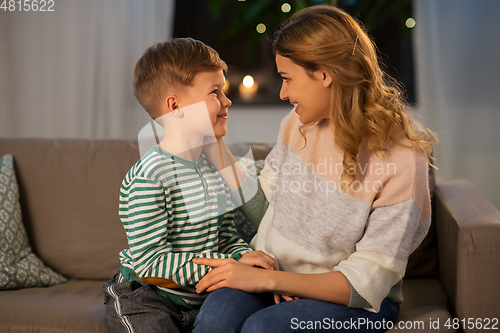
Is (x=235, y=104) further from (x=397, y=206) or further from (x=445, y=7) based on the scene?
(x=397, y=206)

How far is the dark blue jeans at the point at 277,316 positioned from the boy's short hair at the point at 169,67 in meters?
0.49

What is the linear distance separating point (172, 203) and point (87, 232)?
59cm

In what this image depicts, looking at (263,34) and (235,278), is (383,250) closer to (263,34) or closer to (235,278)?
(235,278)

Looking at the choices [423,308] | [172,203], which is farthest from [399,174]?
[172,203]

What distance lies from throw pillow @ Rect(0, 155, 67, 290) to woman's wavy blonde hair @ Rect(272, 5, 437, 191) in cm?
101

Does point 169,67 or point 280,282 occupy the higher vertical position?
point 169,67

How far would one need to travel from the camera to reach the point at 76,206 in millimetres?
1483

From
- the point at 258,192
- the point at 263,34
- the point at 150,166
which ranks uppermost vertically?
the point at 263,34

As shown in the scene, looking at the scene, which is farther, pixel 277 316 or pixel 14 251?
pixel 14 251

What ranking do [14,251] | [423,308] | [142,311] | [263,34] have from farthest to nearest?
[263,34] → [14,251] → [423,308] → [142,311]

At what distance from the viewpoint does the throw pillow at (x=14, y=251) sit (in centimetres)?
135

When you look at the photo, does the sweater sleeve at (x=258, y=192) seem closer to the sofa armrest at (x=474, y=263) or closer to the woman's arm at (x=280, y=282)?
the woman's arm at (x=280, y=282)

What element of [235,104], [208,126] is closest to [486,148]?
[235,104]

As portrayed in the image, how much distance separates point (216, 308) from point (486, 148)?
1853 millimetres
